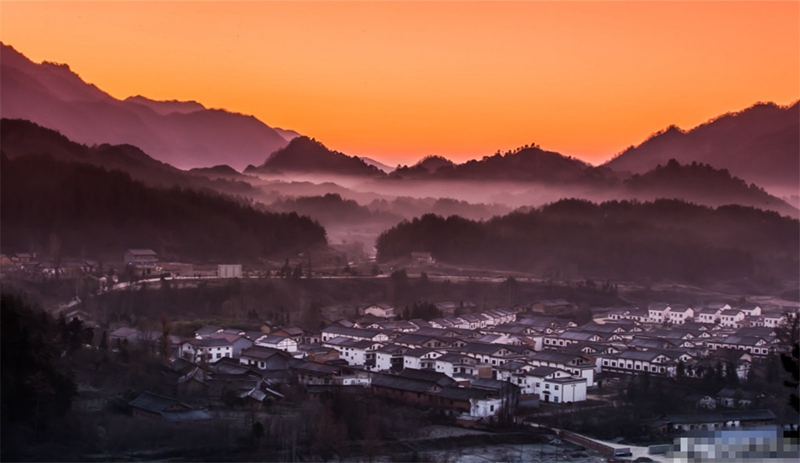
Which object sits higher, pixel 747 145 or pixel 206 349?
pixel 747 145

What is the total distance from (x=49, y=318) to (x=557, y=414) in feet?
18.6

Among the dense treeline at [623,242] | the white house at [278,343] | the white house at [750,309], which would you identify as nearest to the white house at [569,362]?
the white house at [278,343]

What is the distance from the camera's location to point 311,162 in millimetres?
51000

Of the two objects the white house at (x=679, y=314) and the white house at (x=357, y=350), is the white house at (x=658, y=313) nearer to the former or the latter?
the white house at (x=679, y=314)

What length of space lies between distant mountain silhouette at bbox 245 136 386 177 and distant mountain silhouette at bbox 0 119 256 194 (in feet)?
44.4

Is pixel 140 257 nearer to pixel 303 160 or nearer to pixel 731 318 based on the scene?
pixel 731 318

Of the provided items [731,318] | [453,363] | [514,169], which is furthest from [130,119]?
[453,363]

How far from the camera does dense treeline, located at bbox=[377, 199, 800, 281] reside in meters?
25.1

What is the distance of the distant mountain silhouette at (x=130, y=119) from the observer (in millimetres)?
32500

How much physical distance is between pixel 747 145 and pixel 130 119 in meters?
27.4

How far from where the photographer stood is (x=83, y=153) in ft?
95.1

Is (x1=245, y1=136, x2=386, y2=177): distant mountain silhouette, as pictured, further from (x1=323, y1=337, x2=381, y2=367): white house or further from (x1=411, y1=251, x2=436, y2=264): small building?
(x1=323, y1=337, x2=381, y2=367): white house

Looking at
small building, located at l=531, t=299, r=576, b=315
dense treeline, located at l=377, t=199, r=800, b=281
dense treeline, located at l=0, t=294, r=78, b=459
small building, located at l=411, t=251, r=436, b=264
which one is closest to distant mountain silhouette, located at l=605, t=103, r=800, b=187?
dense treeline, located at l=377, t=199, r=800, b=281

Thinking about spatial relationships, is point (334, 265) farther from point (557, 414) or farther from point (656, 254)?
point (557, 414)
